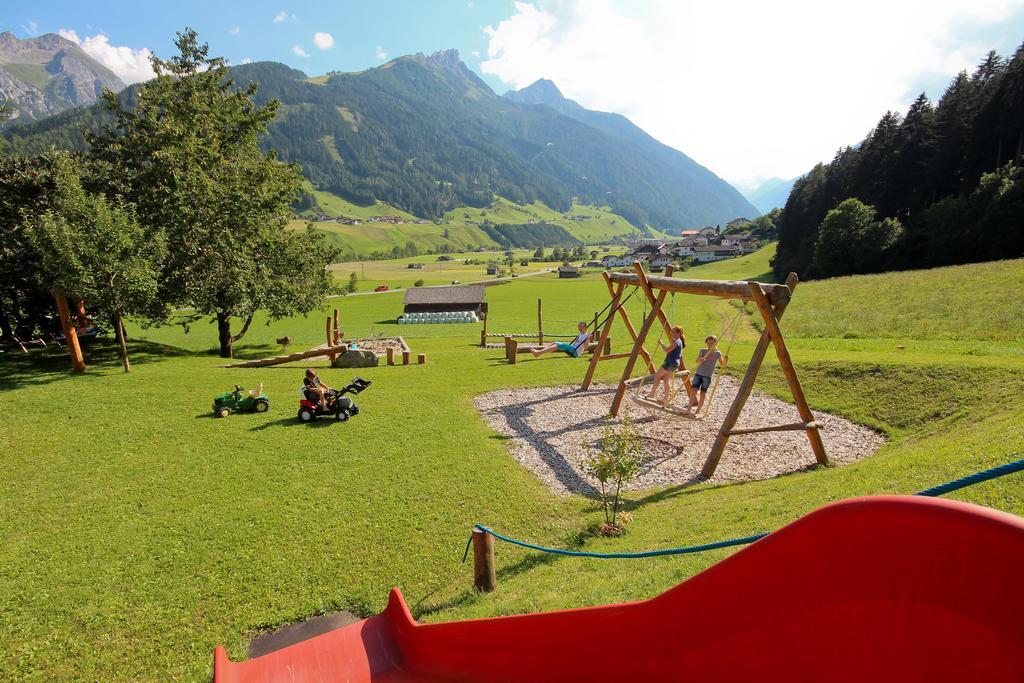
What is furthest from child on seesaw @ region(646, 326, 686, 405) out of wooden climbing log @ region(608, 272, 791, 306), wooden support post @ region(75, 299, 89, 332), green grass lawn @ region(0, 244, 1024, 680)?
wooden support post @ region(75, 299, 89, 332)

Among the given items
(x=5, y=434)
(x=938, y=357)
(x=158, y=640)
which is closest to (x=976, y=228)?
(x=938, y=357)

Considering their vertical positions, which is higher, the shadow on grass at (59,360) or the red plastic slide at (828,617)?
the red plastic slide at (828,617)

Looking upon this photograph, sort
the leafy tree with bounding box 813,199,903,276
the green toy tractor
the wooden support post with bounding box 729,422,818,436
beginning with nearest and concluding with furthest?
1. the wooden support post with bounding box 729,422,818,436
2. the green toy tractor
3. the leafy tree with bounding box 813,199,903,276

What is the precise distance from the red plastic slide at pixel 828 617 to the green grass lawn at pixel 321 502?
1.93m

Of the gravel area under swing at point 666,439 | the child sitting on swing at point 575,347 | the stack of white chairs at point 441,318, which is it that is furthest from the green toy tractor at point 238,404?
the stack of white chairs at point 441,318

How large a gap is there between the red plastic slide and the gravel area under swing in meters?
6.30

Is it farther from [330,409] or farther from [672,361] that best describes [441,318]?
[672,361]

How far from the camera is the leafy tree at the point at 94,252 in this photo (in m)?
17.9

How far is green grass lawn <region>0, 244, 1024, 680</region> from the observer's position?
7.02m

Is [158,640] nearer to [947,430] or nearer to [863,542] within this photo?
[863,542]

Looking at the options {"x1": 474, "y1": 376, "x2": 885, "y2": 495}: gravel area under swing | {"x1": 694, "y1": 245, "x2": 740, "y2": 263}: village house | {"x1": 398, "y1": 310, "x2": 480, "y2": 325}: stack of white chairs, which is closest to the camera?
{"x1": 474, "y1": 376, "x2": 885, "y2": 495}: gravel area under swing

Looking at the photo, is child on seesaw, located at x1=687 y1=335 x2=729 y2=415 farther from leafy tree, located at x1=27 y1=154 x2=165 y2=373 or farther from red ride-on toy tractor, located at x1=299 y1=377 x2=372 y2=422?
leafy tree, located at x1=27 y1=154 x2=165 y2=373

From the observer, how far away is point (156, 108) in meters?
27.4

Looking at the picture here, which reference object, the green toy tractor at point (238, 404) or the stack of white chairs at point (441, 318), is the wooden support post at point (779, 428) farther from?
the stack of white chairs at point (441, 318)
